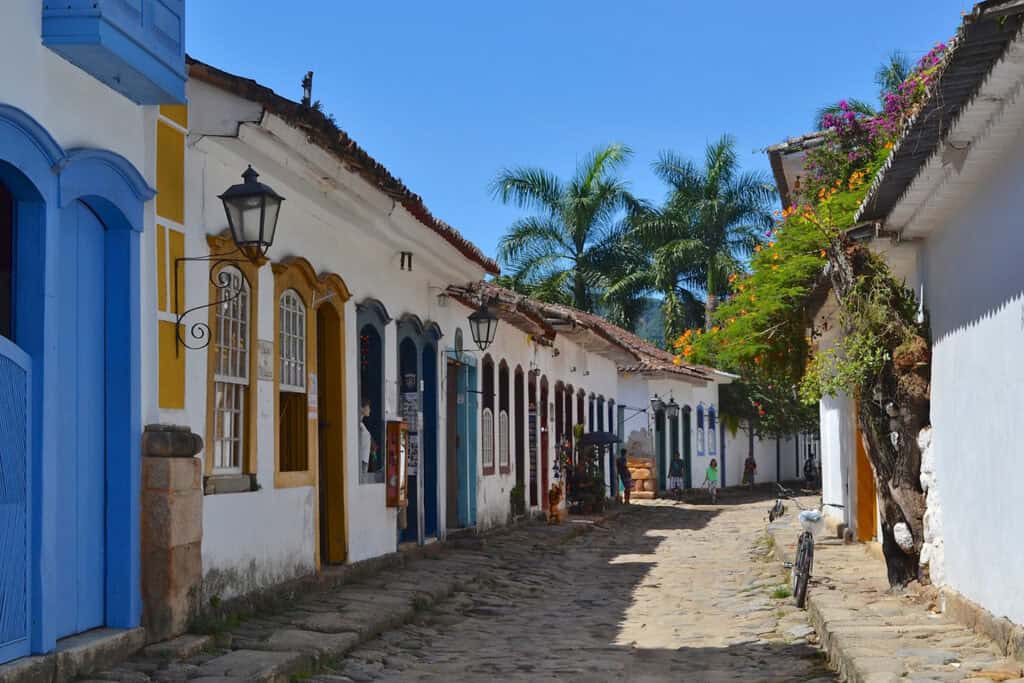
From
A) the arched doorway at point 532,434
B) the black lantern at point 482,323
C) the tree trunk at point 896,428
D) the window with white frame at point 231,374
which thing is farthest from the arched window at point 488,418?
the window with white frame at point 231,374

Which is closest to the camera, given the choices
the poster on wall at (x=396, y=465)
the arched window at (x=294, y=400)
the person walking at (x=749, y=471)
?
the arched window at (x=294, y=400)

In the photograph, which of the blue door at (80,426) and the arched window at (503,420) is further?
the arched window at (503,420)

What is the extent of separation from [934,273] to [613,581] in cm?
598

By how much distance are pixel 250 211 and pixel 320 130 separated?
3.59 ft

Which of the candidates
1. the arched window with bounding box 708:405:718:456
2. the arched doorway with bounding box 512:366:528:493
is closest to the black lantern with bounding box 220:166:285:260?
the arched doorway with bounding box 512:366:528:493

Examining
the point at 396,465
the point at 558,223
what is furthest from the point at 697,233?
the point at 396,465

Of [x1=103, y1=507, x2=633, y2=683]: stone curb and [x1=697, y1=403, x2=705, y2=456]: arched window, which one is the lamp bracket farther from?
[x1=697, y1=403, x2=705, y2=456]: arched window

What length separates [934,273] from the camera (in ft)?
31.1

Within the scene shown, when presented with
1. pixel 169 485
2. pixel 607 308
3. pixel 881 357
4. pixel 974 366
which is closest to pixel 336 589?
pixel 169 485

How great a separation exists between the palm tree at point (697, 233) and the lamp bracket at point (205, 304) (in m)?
Answer: 26.8

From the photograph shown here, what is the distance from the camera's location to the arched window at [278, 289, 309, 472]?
10.5m

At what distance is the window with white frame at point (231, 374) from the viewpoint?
9047mm

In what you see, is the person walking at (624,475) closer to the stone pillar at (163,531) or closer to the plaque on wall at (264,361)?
the plaque on wall at (264,361)

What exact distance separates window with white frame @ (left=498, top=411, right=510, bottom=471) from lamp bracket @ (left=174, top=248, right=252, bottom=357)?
10.4 meters
